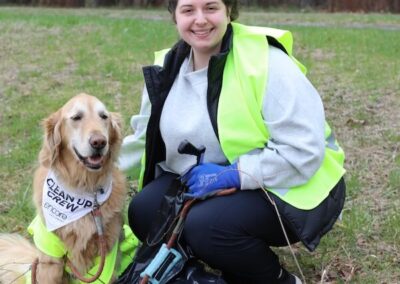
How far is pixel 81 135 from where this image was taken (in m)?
2.95

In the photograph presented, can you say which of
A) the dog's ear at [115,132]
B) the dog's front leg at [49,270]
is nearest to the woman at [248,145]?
the dog's ear at [115,132]

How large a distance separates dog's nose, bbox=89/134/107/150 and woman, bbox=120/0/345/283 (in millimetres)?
371

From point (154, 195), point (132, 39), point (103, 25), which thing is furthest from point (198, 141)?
point (103, 25)

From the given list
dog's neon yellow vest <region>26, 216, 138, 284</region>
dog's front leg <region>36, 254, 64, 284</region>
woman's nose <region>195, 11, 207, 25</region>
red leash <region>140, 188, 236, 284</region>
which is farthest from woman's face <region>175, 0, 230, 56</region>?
dog's front leg <region>36, 254, 64, 284</region>

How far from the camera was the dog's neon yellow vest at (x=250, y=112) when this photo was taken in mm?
2852

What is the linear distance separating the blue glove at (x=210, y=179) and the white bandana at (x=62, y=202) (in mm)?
499

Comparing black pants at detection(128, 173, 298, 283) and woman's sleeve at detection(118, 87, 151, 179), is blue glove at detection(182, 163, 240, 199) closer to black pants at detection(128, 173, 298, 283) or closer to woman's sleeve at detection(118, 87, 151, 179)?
black pants at detection(128, 173, 298, 283)

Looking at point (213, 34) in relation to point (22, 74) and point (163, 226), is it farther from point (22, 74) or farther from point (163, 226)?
point (22, 74)

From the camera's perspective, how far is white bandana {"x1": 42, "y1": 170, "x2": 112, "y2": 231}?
9.85 ft

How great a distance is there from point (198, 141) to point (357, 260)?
3.88ft

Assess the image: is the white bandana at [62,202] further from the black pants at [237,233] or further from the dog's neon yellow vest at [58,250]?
the black pants at [237,233]

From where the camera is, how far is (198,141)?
3.03 meters

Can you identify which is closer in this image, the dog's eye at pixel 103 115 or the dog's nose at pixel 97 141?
the dog's nose at pixel 97 141

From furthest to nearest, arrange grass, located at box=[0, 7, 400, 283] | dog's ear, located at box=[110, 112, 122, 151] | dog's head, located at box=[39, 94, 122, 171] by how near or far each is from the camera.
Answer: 1. grass, located at box=[0, 7, 400, 283]
2. dog's ear, located at box=[110, 112, 122, 151]
3. dog's head, located at box=[39, 94, 122, 171]
